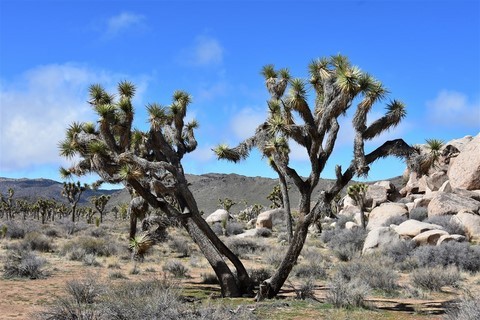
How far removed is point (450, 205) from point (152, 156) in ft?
61.4

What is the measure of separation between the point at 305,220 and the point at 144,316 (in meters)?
5.37

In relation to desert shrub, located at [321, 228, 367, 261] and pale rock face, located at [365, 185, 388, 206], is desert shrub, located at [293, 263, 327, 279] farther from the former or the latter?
pale rock face, located at [365, 185, 388, 206]

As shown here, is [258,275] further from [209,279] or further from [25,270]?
[25,270]

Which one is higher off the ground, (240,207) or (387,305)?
(240,207)

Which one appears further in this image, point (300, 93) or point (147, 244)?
point (147, 244)

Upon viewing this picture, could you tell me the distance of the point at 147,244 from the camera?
14.6 meters

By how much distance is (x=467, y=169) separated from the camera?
32.9m

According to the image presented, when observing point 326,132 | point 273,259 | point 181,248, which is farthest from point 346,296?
point 181,248

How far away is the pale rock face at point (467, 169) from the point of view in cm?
3212

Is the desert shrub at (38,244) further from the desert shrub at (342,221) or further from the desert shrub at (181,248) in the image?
the desert shrub at (342,221)

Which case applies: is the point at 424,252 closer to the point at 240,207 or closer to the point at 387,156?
the point at 387,156

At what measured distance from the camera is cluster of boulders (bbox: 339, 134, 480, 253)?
72.1 feet

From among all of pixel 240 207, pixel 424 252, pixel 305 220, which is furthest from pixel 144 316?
pixel 240 207

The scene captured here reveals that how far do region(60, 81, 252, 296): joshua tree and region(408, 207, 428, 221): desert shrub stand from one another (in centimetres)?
1840
